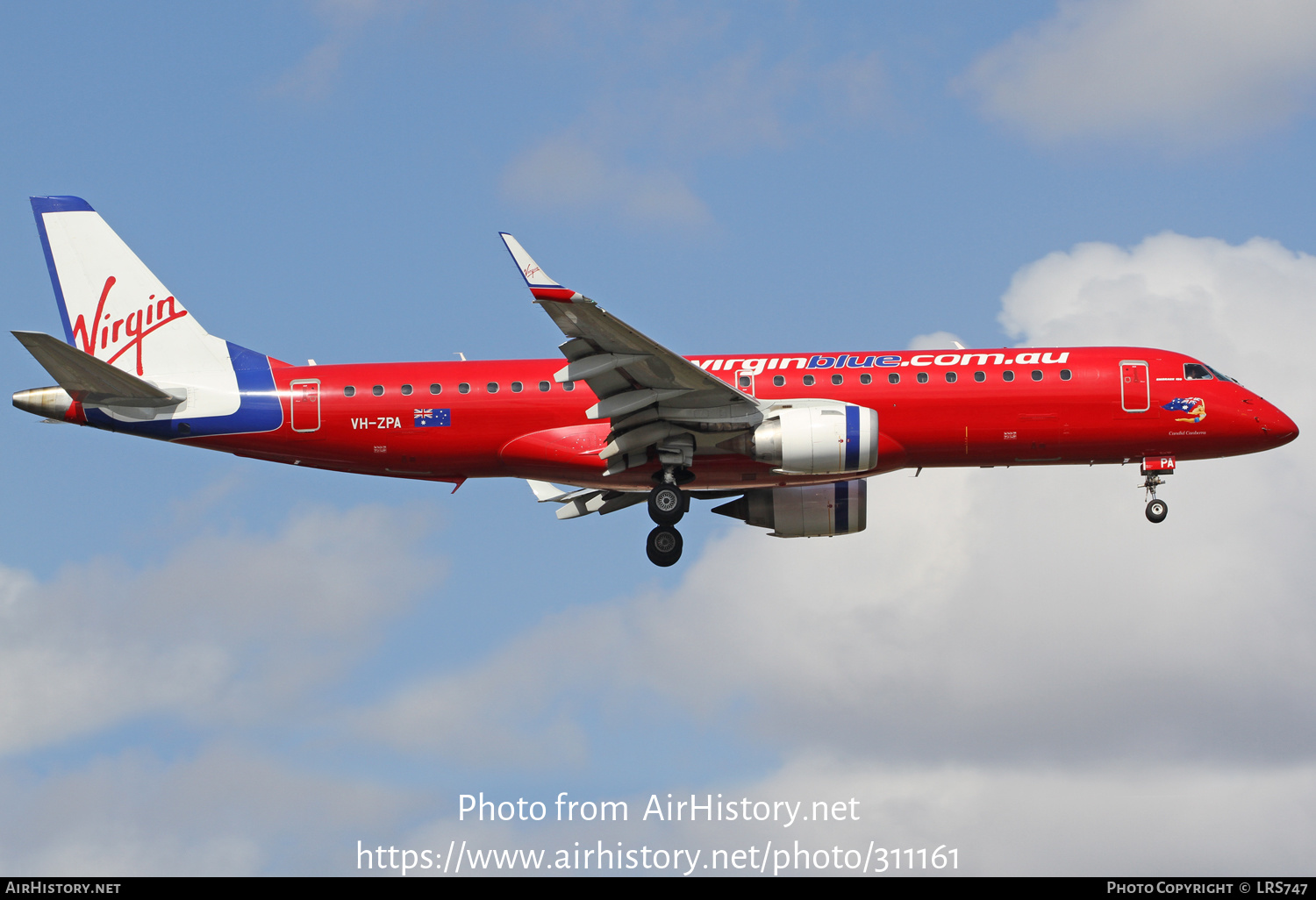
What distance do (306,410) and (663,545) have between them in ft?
34.3

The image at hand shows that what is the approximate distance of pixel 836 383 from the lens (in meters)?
40.8

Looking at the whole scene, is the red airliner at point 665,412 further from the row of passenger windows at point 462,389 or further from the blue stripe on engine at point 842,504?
the blue stripe on engine at point 842,504

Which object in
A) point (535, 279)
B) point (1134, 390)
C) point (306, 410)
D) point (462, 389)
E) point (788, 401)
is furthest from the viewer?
point (1134, 390)

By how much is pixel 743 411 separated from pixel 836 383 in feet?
9.92

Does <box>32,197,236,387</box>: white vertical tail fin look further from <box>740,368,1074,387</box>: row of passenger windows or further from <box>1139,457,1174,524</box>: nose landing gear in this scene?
<box>1139,457,1174,524</box>: nose landing gear

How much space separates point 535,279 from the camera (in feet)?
113

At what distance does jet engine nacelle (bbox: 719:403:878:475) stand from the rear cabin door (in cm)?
1203

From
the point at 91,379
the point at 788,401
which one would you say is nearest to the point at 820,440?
the point at 788,401

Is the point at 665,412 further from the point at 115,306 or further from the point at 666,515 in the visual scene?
the point at 115,306

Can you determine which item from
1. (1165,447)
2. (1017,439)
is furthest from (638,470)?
(1165,447)

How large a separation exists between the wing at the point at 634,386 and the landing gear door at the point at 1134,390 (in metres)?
10.4

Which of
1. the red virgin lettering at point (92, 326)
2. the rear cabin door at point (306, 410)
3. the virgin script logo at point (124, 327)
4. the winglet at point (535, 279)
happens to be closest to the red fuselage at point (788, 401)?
the rear cabin door at point (306, 410)

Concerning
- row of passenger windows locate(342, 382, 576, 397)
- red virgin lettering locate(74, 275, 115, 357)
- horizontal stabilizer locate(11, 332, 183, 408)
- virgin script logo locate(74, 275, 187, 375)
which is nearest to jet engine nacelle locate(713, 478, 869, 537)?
row of passenger windows locate(342, 382, 576, 397)

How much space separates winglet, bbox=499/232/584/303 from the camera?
3394cm
